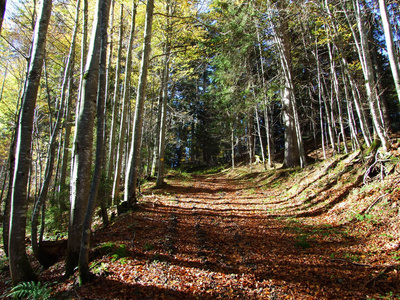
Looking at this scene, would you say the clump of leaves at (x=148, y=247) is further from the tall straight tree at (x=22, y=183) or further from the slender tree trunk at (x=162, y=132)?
the slender tree trunk at (x=162, y=132)

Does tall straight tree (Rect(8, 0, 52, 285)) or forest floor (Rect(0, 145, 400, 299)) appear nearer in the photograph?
forest floor (Rect(0, 145, 400, 299))

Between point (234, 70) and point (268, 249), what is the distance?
1056 centimetres

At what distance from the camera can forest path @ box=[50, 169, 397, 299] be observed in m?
2.92

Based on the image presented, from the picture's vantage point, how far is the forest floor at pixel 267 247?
9.73 feet

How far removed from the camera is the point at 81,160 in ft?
11.9

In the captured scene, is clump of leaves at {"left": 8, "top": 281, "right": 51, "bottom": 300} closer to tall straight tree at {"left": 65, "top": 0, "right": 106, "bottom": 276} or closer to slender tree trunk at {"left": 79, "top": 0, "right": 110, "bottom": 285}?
slender tree trunk at {"left": 79, "top": 0, "right": 110, "bottom": 285}

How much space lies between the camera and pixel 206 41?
1166 centimetres

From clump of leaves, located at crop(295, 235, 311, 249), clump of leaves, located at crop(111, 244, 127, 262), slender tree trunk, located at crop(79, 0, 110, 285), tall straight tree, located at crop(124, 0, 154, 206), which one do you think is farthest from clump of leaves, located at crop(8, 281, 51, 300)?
clump of leaves, located at crop(295, 235, 311, 249)

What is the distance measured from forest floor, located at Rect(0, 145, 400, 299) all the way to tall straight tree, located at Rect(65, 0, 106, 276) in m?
0.47

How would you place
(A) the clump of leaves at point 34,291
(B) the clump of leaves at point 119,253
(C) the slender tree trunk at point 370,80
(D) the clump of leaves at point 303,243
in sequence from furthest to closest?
1. (C) the slender tree trunk at point 370,80
2. (D) the clump of leaves at point 303,243
3. (B) the clump of leaves at point 119,253
4. (A) the clump of leaves at point 34,291

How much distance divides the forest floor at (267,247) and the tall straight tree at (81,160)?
18.5 inches

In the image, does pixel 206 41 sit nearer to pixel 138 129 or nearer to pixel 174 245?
pixel 138 129

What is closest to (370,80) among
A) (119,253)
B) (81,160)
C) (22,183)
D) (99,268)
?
(81,160)

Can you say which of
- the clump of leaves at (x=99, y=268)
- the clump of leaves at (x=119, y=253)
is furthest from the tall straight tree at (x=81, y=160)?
the clump of leaves at (x=119, y=253)
